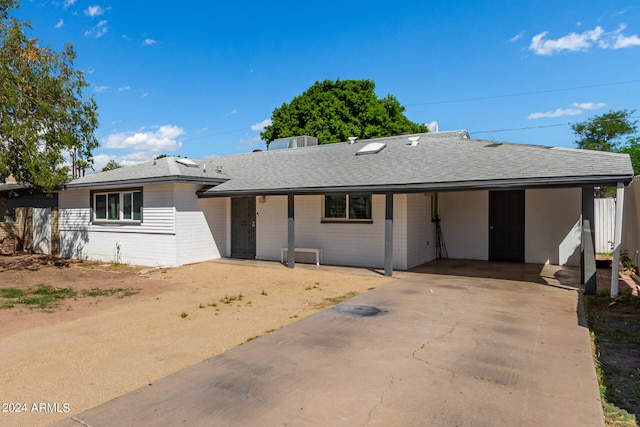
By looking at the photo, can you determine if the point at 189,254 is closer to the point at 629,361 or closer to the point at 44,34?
the point at 44,34

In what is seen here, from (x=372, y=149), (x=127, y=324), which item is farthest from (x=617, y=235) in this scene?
(x=127, y=324)

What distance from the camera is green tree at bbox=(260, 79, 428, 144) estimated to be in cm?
2923

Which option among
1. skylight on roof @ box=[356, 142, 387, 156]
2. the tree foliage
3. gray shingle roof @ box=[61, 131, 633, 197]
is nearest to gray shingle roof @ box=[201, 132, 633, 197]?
gray shingle roof @ box=[61, 131, 633, 197]

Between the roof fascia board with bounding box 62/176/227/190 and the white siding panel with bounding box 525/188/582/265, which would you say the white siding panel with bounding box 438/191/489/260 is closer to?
the white siding panel with bounding box 525/188/582/265

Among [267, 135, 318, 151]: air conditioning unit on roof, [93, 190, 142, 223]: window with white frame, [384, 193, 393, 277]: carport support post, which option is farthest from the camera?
[267, 135, 318, 151]: air conditioning unit on roof

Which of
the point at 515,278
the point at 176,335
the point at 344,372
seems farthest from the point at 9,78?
the point at 515,278

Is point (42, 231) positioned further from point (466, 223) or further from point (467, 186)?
point (466, 223)

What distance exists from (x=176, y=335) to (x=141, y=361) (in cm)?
102

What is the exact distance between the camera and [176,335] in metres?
5.57

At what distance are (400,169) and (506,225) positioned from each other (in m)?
4.64

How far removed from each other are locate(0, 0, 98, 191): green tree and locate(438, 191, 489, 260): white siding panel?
13172 mm

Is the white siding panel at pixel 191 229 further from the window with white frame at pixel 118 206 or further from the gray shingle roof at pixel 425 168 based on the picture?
the window with white frame at pixel 118 206

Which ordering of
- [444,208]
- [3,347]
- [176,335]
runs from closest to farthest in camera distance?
1. [3,347]
2. [176,335]
3. [444,208]

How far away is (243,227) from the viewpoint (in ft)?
47.2
